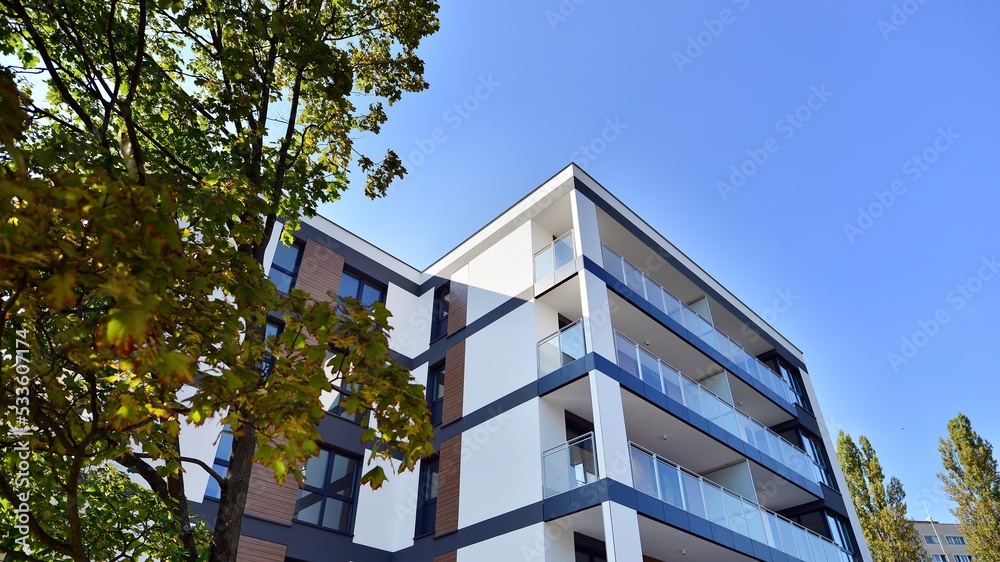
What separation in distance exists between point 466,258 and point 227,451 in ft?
27.8

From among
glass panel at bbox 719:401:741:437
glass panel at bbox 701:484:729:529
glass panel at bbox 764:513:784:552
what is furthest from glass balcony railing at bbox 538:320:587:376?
glass panel at bbox 764:513:784:552

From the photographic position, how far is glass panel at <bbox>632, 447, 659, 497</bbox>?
11.5m

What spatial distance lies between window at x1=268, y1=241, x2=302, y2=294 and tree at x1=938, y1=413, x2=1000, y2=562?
30900 millimetres

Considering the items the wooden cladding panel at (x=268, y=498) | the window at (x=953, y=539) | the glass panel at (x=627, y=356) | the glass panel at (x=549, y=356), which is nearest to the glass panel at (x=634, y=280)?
the glass panel at (x=627, y=356)

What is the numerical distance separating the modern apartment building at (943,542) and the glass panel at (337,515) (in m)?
→ 66.1

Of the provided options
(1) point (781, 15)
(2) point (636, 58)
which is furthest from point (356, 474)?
(1) point (781, 15)

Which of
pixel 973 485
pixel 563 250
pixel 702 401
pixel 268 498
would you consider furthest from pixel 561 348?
pixel 973 485

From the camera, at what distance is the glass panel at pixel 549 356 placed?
43.5 feet

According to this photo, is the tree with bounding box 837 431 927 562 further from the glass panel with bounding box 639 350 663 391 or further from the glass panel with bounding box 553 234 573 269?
the glass panel with bounding box 553 234 573 269

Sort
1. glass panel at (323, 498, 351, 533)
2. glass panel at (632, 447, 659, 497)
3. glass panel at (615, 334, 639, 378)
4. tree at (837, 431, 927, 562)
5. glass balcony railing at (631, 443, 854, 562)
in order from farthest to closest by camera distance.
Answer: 1. tree at (837, 431, 927, 562)
2. glass panel at (323, 498, 351, 533)
3. glass panel at (615, 334, 639, 378)
4. glass balcony railing at (631, 443, 854, 562)
5. glass panel at (632, 447, 659, 497)

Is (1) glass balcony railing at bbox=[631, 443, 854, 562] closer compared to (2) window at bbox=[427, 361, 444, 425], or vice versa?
(1) glass balcony railing at bbox=[631, 443, 854, 562]

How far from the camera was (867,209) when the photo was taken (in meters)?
16.2

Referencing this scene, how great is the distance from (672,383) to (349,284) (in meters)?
9.58

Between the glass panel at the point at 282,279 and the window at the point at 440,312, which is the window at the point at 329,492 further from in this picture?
the window at the point at 440,312
